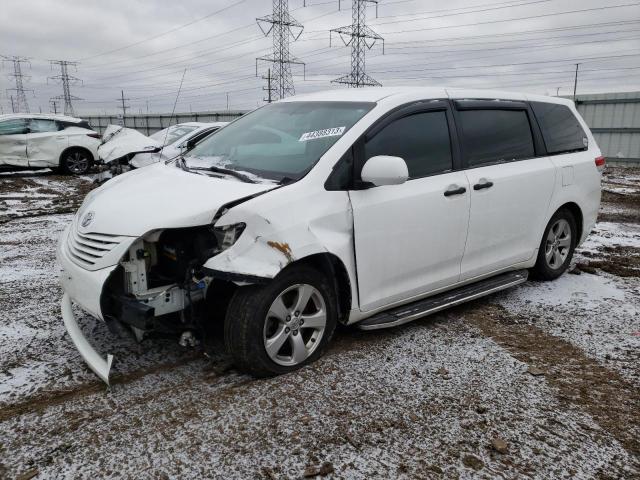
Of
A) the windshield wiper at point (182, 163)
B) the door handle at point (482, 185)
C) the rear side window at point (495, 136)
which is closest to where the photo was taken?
the windshield wiper at point (182, 163)

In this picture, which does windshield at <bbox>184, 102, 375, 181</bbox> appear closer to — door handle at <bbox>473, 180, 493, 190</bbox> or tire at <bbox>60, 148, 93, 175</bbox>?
door handle at <bbox>473, 180, 493, 190</bbox>

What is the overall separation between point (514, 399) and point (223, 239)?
188 centimetres

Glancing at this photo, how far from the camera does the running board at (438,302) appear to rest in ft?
11.6

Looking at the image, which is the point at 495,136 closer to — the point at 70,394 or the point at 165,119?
the point at 70,394

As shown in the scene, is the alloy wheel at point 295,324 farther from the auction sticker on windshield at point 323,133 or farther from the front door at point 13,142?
the front door at point 13,142

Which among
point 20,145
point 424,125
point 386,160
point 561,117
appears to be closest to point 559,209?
point 561,117

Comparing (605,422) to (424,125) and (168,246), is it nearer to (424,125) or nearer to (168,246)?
(424,125)

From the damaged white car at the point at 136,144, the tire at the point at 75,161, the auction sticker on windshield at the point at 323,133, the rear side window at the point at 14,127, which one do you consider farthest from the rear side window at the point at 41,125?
the auction sticker on windshield at the point at 323,133

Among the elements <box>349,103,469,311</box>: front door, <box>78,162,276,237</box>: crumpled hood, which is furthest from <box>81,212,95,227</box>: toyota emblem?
<box>349,103,469,311</box>: front door

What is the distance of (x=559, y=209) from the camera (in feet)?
16.1

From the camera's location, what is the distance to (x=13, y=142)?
13.3 meters

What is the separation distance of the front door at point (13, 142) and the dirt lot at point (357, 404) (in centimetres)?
1060

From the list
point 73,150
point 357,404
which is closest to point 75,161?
point 73,150

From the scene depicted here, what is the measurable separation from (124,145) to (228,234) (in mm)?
7942
